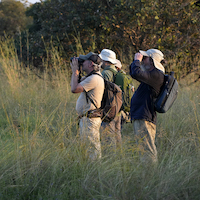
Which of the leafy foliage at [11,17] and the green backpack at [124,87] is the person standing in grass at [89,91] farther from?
the leafy foliage at [11,17]

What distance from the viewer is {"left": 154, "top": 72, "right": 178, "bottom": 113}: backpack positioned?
376 cm

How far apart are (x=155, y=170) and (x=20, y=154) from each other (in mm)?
1557

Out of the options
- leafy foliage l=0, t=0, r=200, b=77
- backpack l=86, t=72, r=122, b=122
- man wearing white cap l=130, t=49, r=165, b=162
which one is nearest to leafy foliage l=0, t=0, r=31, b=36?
leafy foliage l=0, t=0, r=200, b=77

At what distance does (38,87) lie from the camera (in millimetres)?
8203

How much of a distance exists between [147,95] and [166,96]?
10.9 inches

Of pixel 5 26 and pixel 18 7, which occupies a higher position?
pixel 18 7

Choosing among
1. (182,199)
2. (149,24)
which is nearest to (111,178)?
A: (182,199)

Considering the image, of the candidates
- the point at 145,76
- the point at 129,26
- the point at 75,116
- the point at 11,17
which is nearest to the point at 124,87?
the point at 145,76

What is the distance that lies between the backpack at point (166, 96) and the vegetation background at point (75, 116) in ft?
1.00

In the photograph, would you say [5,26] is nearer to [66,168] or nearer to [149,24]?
[149,24]

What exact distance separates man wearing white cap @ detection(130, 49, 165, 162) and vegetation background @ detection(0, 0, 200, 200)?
18 centimetres

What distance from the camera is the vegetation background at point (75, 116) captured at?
300cm

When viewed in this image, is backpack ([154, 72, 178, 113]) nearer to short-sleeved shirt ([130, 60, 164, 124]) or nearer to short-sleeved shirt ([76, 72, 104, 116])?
short-sleeved shirt ([130, 60, 164, 124])

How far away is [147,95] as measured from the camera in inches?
155
